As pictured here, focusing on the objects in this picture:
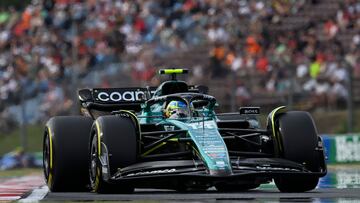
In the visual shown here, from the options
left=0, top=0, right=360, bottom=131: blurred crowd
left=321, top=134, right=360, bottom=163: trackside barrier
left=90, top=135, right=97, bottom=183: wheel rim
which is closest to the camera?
left=90, top=135, right=97, bottom=183: wheel rim

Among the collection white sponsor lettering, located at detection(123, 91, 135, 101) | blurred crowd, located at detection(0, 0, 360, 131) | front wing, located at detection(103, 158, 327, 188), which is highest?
blurred crowd, located at detection(0, 0, 360, 131)

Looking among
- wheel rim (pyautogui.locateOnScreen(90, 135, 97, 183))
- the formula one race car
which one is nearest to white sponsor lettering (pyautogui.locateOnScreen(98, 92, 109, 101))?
the formula one race car

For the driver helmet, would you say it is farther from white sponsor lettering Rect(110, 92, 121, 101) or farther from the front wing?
white sponsor lettering Rect(110, 92, 121, 101)

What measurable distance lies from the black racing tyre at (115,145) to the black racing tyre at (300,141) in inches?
68.4

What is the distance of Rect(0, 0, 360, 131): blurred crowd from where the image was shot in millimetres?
21875

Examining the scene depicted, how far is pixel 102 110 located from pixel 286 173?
3.61 metres

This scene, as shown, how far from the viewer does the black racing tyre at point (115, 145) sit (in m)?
9.45

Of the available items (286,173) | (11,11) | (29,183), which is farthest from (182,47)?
(286,173)

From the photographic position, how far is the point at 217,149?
922 centimetres

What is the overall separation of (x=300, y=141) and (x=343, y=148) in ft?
35.0

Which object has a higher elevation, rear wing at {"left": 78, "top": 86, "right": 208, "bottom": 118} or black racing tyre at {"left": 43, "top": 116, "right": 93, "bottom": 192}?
rear wing at {"left": 78, "top": 86, "right": 208, "bottom": 118}

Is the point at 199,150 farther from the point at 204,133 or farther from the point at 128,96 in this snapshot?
the point at 128,96

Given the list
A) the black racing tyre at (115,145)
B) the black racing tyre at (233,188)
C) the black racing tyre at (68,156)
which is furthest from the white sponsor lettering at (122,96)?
the black racing tyre at (115,145)

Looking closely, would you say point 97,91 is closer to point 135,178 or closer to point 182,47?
point 135,178
